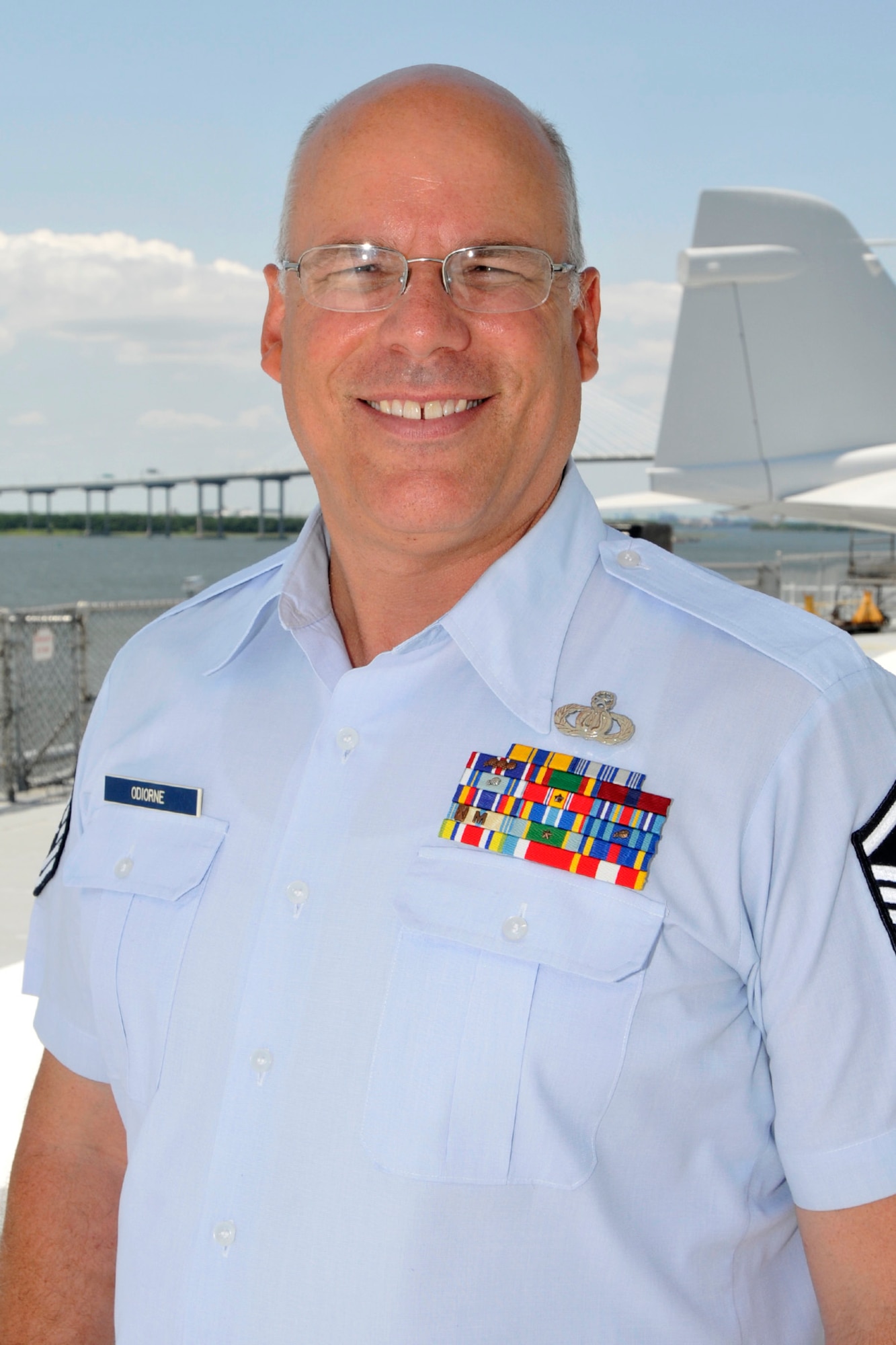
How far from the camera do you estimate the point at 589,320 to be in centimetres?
128

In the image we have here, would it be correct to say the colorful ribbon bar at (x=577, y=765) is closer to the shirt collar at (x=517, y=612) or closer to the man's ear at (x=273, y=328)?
the shirt collar at (x=517, y=612)

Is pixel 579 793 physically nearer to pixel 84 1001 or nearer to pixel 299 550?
pixel 299 550

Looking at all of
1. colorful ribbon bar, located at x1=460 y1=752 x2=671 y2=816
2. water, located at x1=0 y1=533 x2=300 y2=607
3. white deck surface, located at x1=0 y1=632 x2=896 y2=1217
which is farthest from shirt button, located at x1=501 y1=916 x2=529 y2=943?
water, located at x1=0 y1=533 x2=300 y2=607

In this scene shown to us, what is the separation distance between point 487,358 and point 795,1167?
737 millimetres

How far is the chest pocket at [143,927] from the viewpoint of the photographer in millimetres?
1126

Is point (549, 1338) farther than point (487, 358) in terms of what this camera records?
No

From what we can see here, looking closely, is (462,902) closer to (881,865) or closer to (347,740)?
(347,740)

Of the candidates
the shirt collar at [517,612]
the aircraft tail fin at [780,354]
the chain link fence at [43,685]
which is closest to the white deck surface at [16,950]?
the chain link fence at [43,685]

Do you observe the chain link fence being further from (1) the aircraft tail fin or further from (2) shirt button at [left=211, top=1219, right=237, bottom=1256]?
(1) the aircraft tail fin

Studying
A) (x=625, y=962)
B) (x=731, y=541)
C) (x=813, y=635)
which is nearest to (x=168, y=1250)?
(x=625, y=962)

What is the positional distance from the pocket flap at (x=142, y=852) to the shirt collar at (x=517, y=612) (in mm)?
178

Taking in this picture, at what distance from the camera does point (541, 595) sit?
114 centimetres

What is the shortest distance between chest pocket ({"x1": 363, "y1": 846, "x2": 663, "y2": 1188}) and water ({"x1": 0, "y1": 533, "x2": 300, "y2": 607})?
3280cm

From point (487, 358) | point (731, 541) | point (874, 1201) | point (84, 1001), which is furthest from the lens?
point (731, 541)
